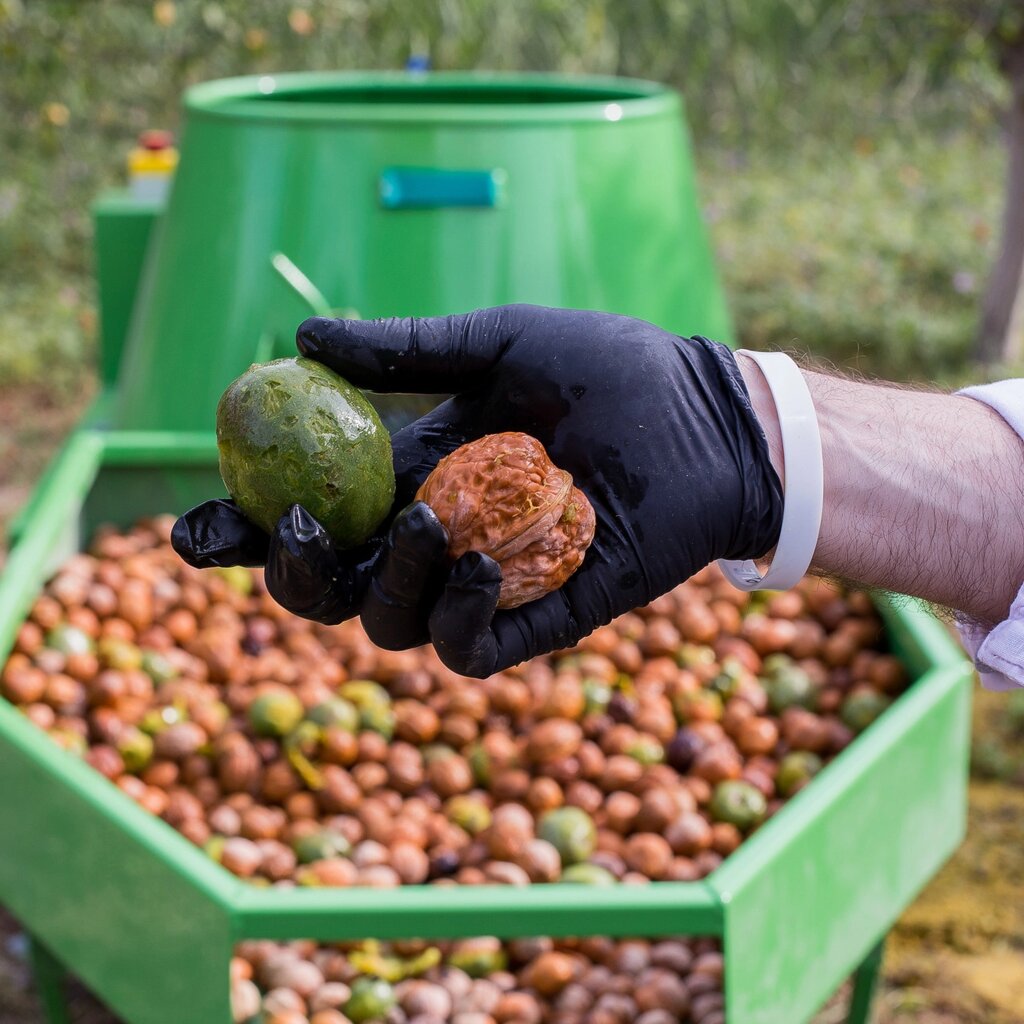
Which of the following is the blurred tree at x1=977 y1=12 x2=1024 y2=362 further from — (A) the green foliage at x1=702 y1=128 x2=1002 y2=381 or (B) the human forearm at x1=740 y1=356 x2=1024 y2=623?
(B) the human forearm at x1=740 y1=356 x2=1024 y2=623

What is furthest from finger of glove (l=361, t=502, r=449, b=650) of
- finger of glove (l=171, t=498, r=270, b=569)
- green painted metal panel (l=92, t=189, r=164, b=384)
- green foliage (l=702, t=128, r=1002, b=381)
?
green foliage (l=702, t=128, r=1002, b=381)

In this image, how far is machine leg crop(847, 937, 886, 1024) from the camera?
286cm

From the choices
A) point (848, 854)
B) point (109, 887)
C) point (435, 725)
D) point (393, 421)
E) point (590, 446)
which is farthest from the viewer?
point (393, 421)

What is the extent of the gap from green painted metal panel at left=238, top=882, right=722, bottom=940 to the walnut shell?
63 cm

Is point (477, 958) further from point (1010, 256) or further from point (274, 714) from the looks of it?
point (1010, 256)

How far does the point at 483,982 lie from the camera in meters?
2.47

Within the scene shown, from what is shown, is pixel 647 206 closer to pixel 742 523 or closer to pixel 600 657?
pixel 600 657

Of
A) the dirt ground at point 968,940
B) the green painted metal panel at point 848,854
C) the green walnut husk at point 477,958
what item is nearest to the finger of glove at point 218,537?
the green painted metal panel at point 848,854

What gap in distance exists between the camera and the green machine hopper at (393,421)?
6.87 ft

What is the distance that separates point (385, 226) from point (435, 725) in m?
1.37

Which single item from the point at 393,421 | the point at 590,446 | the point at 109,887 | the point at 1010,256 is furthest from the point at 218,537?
the point at 1010,256

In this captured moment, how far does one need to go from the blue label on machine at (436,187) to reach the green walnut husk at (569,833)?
1.66m

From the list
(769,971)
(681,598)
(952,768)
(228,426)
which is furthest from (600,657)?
(228,426)

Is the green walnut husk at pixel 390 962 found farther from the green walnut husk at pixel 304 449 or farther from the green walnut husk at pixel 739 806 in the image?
the green walnut husk at pixel 304 449
